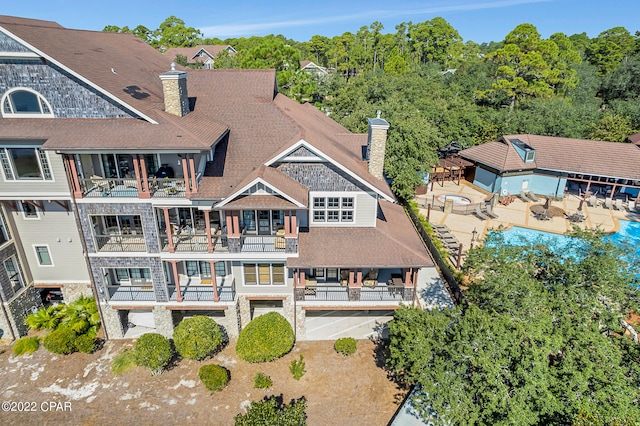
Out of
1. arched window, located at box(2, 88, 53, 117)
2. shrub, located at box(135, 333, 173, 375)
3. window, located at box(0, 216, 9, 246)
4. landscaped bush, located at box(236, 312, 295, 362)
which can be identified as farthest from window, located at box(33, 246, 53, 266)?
landscaped bush, located at box(236, 312, 295, 362)

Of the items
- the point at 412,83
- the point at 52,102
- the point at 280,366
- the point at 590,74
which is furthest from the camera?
the point at 590,74

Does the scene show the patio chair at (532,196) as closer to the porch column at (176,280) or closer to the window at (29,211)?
the porch column at (176,280)

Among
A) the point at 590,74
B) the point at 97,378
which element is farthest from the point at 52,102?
the point at 590,74

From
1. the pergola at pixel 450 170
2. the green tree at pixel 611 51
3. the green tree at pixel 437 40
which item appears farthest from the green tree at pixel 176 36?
the green tree at pixel 611 51

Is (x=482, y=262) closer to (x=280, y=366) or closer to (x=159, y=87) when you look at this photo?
(x=280, y=366)

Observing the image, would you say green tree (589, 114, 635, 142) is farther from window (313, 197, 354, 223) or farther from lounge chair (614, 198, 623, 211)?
window (313, 197, 354, 223)

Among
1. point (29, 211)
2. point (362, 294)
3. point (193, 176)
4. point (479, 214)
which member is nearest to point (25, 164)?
point (29, 211)

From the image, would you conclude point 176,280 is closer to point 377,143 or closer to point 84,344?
point 84,344
